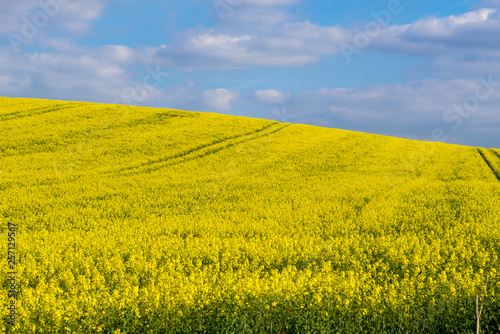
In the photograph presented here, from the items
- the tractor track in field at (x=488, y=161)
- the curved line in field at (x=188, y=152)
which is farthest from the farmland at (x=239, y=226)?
the tractor track in field at (x=488, y=161)

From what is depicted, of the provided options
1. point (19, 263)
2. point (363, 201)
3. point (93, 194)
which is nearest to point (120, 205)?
point (93, 194)

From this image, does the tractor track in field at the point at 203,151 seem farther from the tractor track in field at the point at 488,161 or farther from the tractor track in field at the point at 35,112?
the tractor track in field at the point at 35,112

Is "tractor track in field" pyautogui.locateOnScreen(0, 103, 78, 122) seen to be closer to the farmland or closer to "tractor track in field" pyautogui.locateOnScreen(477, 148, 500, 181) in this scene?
the farmland

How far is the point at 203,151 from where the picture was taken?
3409 centimetres

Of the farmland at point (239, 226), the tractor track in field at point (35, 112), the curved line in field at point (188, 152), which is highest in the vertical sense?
the tractor track in field at point (35, 112)

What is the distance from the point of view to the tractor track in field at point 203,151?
30.2 m

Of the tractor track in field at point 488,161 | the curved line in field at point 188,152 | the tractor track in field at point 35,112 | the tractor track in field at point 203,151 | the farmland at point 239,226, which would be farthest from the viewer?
the tractor track in field at point 35,112

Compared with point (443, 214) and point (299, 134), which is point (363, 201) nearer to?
point (443, 214)

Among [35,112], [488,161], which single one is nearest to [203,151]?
[35,112]

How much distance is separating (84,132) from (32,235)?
21.4 m

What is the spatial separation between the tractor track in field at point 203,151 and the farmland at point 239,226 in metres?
0.15

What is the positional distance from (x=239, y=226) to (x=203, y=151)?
16.0 meters

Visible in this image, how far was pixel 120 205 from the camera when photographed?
2264cm

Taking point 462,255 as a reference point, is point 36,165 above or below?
above
